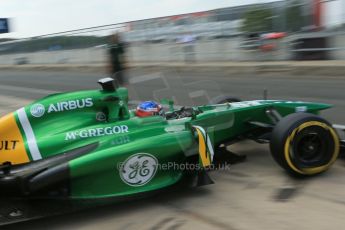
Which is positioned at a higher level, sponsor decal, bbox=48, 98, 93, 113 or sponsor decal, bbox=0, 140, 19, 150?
sponsor decal, bbox=48, 98, 93, 113

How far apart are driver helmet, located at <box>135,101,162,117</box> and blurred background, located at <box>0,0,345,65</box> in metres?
9.60

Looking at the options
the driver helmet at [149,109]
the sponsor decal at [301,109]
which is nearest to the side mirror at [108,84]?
the driver helmet at [149,109]

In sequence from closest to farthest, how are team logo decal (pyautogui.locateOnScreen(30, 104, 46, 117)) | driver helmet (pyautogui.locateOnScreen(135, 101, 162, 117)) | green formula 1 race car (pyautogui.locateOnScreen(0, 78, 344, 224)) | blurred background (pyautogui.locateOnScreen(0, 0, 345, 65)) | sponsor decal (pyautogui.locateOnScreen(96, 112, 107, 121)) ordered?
green formula 1 race car (pyautogui.locateOnScreen(0, 78, 344, 224)), team logo decal (pyautogui.locateOnScreen(30, 104, 46, 117)), sponsor decal (pyautogui.locateOnScreen(96, 112, 107, 121)), driver helmet (pyautogui.locateOnScreen(135, 101, 162, 117)), blurred background (pyautogui.locateOnScreen(0, 0, 345, 65))

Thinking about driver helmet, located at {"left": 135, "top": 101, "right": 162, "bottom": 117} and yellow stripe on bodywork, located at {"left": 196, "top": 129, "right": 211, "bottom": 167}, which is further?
driver helmet, located at {"left": 135, "top": 101, "right": 162, "bottom": 117}

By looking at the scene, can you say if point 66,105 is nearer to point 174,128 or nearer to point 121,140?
point 121,140

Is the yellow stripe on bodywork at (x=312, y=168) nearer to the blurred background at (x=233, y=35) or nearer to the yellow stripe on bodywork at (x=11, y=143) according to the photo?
the yellow stripe on bodywork at (x=11, y=143)

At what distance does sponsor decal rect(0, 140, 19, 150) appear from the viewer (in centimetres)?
425

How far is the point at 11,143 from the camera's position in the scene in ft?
14.0

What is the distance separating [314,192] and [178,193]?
1.26 meters

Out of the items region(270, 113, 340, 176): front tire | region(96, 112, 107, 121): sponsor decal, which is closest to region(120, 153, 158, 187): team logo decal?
region(96, 112, 107, 121): sponsor decal

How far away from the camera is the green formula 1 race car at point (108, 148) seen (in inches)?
153

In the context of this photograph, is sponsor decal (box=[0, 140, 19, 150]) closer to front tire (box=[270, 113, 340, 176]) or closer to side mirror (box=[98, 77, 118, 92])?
side mirror (box=[98, 77, 118, 92])

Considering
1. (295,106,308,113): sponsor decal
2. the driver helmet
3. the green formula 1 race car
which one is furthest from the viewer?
(295,106,308,113): sponsor decal

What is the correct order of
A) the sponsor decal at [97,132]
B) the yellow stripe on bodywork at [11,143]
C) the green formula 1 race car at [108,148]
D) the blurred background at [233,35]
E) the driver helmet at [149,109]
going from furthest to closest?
the blurred background at [233,35] < the driver helmet at [149,109] < the sponsor decal at [97,132] < the yellow stripe on bodywork at [11,143] < the green formula 1 race car at [108,148]
